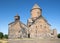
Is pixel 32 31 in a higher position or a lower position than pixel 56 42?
higher

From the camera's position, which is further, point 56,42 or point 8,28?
point 8,28

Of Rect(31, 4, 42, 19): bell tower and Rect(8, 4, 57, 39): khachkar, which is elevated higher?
Rect(31, 4, 42, 19): bell tower

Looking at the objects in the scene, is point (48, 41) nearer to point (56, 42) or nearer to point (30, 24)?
point (56, 42)

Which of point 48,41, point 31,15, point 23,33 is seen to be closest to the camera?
point 48,41

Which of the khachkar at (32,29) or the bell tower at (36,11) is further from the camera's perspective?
the bell tower at (36,11)

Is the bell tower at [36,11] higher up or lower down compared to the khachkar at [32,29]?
higher up

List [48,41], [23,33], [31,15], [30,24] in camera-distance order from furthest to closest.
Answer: [31,15] → [30,24] → [23,33] → [48,41]

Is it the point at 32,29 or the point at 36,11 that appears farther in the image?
the point at 36,11

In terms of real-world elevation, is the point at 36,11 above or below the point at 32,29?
above

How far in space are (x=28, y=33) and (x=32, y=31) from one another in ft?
3.06

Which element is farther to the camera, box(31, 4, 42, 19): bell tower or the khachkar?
box(31, 4, 42, 19): bell tower

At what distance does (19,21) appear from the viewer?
89.0 ft

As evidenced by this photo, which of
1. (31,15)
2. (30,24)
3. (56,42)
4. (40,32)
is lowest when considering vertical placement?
(56,42)

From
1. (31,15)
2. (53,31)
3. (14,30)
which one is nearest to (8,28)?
(14,30)
